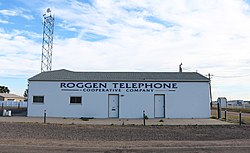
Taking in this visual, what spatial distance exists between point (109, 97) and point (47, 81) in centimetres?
639

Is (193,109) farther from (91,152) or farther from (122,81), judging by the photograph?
(91,152)

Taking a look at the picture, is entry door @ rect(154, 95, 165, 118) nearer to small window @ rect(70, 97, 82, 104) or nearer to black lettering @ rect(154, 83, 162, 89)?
black lettering @ rect(154, 83, 162, 89)

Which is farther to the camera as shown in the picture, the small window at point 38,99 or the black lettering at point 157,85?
the black lettering at point 157,85

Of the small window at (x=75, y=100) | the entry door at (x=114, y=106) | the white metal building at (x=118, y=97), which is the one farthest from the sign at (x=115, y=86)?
the small window at (x=75, y=100)

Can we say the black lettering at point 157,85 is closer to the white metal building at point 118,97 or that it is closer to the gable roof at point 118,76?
the white metal building at point 118,97

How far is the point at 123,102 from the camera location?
102ft

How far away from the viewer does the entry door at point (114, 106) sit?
101 feet

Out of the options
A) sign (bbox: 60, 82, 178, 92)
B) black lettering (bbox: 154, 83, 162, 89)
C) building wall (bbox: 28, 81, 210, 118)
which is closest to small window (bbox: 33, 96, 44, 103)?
building wall (bbox: 28, 81, 210, 118)

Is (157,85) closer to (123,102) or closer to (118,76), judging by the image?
(123,102)

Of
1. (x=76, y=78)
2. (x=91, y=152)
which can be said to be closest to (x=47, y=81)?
(x=76, y=78)

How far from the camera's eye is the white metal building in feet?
101

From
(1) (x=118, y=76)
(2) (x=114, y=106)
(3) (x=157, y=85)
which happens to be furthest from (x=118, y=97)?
(3) (x=157, y=85)

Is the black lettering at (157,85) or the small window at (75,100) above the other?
the black lettering at (157,85)

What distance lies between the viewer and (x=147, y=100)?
3103cm
